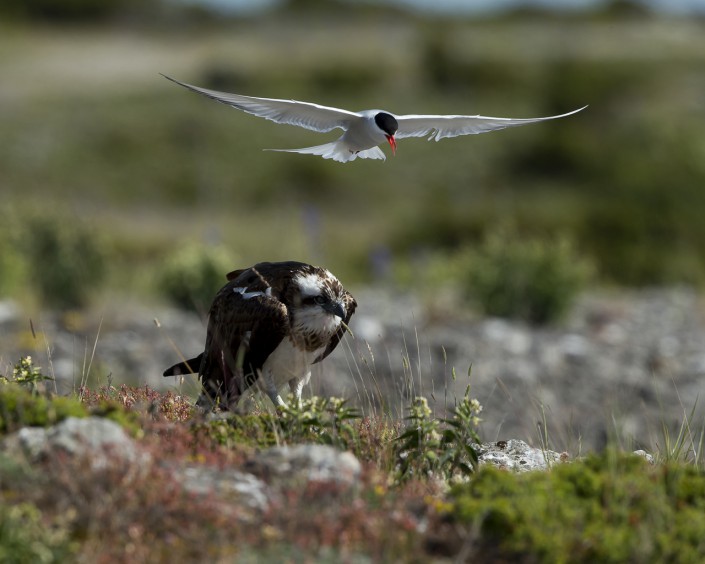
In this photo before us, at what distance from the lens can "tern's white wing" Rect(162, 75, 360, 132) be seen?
5301 millimetres

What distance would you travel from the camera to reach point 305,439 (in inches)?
194

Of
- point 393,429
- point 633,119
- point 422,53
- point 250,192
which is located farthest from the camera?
point 422,53

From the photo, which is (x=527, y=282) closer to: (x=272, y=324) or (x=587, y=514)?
(x=272, y=324)

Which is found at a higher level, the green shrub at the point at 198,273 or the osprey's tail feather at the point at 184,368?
the osprey's tail feather at the point at 184,368

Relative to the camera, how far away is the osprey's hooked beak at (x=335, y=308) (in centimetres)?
567

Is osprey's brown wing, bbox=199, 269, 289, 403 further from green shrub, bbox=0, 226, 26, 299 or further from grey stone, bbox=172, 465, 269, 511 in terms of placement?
green shrub, bbox=0, 226, 26, 299

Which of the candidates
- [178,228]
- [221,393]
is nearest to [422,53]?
[178,228]

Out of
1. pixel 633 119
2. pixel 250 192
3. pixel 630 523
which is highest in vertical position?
pixel 630 523

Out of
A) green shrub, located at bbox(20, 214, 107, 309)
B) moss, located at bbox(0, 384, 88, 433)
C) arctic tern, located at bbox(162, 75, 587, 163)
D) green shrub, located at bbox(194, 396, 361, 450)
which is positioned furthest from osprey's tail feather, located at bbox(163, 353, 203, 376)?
green shrub, located at bbox(20, 214, 107, 309)

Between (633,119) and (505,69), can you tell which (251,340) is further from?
(505,69)

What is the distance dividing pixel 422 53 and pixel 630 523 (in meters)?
65.8

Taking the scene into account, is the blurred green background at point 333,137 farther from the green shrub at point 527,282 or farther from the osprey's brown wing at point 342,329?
the osprey's brown wing at point 342,329

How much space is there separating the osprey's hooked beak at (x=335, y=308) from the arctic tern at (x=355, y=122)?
78cm

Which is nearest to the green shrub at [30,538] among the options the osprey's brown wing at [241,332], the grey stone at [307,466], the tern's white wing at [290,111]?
the grey stone at [307,466]
